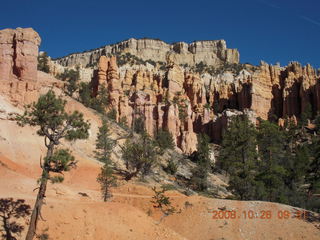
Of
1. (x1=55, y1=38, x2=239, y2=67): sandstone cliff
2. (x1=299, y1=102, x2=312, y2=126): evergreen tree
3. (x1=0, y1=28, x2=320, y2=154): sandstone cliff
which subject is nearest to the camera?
(x1=0, y1=28, x2=320, y2=154): sandstone cliff

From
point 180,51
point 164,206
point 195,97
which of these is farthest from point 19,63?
point 180,51

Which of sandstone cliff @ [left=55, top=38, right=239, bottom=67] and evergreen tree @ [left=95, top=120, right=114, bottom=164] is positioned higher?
sandstone cliff @ [left=55, top=38, right=239, bottom=67]

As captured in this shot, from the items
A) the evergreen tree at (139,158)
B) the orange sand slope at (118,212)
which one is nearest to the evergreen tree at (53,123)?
the orange sand slope at (118,212)

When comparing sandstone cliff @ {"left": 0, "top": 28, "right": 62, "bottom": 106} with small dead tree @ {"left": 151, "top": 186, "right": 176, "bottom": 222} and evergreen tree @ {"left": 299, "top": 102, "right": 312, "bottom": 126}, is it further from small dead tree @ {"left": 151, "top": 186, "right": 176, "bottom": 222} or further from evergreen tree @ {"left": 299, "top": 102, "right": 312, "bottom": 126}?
evergreen tree @ {"left": 299, "top": 102, "right": 312, "bottom": 126}

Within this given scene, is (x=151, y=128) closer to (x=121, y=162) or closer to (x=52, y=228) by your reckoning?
(x=121, y=162)

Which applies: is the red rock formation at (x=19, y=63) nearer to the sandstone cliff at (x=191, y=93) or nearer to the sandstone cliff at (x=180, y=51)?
the sandstone cliff at (x=191, y=93)

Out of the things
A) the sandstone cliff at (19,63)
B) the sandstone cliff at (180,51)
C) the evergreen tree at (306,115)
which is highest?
the sandstone cliff at (180,51)

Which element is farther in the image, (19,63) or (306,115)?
(306,115)
